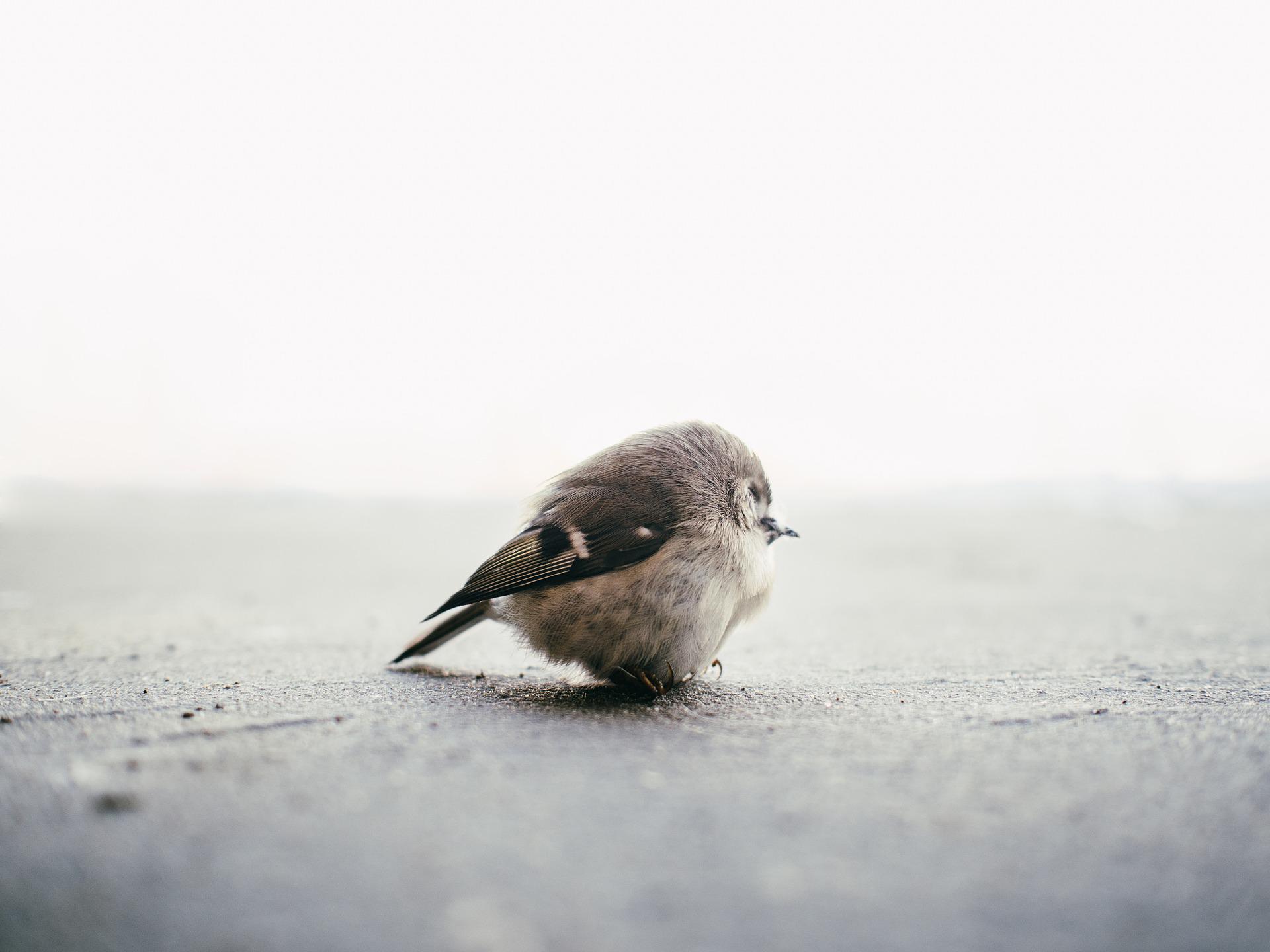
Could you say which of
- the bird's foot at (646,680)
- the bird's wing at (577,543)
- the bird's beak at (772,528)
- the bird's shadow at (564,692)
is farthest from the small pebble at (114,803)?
the bird's beak at (772,528)

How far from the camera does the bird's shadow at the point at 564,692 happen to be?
218 cm

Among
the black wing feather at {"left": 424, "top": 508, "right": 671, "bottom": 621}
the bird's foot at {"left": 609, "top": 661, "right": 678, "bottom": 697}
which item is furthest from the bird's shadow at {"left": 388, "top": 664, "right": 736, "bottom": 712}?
the black wing feather at {"left": 424, "top": 508, "right": 671, "bottom": 621}

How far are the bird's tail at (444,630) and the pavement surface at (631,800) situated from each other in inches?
4.4

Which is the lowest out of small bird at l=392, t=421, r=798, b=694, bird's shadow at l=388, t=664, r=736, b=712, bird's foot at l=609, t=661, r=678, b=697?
bird's shadow at l=388, t=664, r=736, b=712

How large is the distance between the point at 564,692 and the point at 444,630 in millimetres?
570

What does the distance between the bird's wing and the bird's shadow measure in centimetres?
24

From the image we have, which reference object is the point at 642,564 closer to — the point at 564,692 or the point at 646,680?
the point at 646,680

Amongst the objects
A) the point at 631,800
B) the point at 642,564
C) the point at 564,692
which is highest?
the point at 642,564

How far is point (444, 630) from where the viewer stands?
278 cm

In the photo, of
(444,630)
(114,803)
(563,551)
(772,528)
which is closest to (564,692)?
(563,551)

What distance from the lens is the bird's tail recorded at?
2.75 metres

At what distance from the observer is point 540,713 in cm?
203

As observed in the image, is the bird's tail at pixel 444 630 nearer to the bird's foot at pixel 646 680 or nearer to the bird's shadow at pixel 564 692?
the bird's shadow at pixel 564 692

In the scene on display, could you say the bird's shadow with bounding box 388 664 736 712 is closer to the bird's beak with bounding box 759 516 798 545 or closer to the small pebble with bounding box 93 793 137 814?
the bird's beak with bounding box 759 516 798 545
